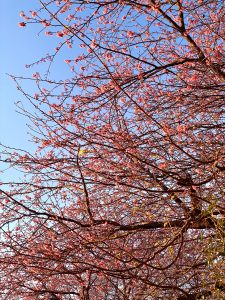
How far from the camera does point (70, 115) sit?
4.35 metres

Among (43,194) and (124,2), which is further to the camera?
(43,194)

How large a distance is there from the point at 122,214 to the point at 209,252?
6.57 feet

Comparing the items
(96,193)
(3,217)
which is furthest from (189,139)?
(3,217)

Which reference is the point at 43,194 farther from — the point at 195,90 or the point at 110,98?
the point at 195,90

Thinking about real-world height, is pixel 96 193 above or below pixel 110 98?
below

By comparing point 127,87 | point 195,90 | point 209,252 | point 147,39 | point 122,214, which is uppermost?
point 147,39

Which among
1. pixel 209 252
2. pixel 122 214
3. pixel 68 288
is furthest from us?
pixel 68 288

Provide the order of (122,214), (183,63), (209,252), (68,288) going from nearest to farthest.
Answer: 1. (209,252)
2. (183,63)
3. (122,214)
4. (68,288)

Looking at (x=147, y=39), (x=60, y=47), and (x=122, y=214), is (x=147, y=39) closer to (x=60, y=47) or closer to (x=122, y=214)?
(x=60, y=47)

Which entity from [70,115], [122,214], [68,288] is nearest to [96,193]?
[122,214]

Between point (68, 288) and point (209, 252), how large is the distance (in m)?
7.05

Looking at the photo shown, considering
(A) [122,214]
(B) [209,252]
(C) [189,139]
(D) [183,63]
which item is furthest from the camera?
(A) [122,214]

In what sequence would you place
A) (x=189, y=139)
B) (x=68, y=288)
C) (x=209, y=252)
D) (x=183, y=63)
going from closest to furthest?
(x=209, y=252)
(x=189, y=139)
(x=183, y=63)
(x=68, y=288)

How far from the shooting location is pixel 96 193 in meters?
4.51
